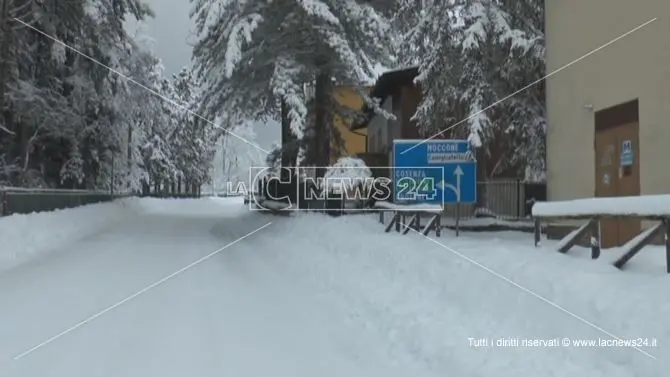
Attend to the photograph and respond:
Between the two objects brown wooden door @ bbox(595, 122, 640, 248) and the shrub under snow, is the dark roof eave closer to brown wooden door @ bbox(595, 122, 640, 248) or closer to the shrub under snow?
the shrub under snow

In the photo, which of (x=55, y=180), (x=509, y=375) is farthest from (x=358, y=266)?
(x=55, y=180)

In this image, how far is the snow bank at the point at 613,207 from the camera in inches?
245

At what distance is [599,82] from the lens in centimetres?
1274

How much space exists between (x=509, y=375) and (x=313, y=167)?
51.0ft

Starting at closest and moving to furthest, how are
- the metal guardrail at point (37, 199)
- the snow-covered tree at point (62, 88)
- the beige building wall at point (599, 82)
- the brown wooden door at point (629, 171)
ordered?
the beige building wall at point (599, 82) < the brown wooden door at point (629, 171) < the metal guardrail at point (37, 199) < the snow-covered tree at point (62, 88)

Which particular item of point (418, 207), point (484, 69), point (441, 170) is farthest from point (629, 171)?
point (484, 69)

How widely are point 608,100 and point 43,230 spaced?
13639 millimetres

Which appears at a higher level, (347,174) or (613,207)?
(347,174)

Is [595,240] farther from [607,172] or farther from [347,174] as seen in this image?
[347,174]

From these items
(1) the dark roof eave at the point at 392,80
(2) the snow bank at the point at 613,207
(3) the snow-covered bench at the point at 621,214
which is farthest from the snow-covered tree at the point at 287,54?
(3) the snow-covered bench at the point at 621,214

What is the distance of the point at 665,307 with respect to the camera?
5.06 m

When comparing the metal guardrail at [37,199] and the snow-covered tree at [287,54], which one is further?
the snow-covered tree at [287,54]

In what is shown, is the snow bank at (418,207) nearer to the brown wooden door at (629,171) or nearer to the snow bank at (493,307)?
the snow bank at (493,307)

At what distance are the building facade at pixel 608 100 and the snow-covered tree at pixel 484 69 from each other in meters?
2.40
